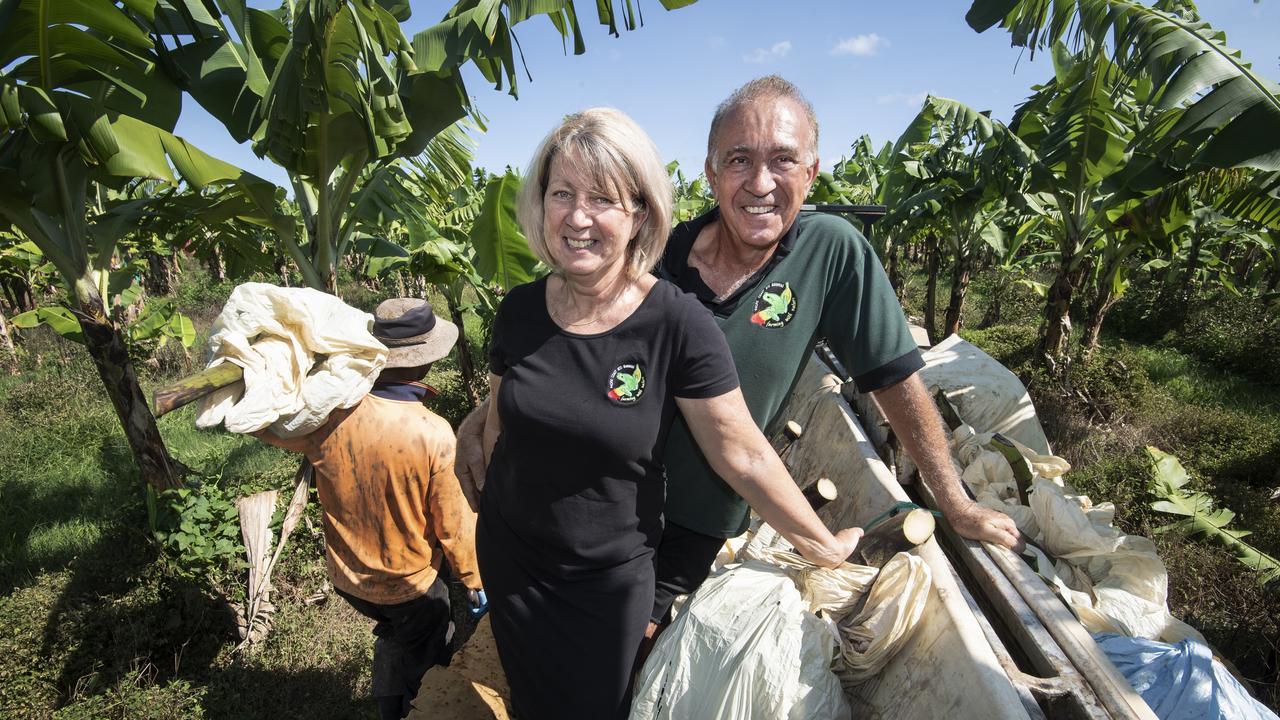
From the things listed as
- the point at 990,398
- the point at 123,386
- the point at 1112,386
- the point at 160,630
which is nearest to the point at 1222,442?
the point at 1112,386

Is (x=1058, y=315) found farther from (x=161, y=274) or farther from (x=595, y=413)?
(x=161, y=274)

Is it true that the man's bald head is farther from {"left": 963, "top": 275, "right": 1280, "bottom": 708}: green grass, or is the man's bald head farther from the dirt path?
{"left": 963, "top": 275, "right": 1280, "bottom": 708}: green grass

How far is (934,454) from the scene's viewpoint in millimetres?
1738

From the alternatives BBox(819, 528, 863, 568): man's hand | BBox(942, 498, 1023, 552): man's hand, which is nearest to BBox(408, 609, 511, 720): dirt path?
BBox(819, 528, 863, 568): man's hand

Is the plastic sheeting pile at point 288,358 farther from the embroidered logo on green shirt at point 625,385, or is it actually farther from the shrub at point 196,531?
the shrub at point 196,531

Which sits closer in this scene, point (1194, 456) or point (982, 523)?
point (982, 523)

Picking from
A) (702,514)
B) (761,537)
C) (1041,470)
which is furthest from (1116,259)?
(702,514)

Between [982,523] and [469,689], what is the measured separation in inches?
67.6

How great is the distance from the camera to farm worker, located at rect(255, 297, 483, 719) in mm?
2285

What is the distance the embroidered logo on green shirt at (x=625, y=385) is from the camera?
133 cm

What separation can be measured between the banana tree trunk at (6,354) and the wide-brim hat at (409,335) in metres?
12.0

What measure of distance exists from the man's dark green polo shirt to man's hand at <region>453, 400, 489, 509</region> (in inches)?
23.4

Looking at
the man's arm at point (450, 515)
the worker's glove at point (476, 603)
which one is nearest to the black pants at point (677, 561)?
the man's arm at point (450, 515)

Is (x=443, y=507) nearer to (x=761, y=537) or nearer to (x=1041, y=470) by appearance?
(x=761, y=537)
